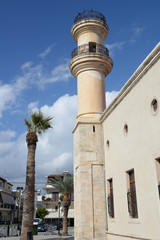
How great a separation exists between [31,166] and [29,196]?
207 centimetres

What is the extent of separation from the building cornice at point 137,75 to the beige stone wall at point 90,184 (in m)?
2.30

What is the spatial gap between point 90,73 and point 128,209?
9597 millimetres

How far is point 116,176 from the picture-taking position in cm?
1289

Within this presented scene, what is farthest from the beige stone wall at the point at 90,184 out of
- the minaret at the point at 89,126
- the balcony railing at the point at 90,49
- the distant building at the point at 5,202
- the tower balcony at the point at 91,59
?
the distant building at the point at 5,202

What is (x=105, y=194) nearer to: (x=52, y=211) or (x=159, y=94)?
(x=159, y=94)

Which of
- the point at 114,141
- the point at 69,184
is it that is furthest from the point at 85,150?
the point at 69,184

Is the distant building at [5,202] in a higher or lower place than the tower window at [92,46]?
lower

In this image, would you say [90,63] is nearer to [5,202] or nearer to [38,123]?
[38,123]

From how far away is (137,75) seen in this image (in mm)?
10914

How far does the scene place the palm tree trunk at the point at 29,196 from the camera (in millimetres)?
16406

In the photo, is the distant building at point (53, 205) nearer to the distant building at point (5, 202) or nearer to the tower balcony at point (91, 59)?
the distant building at point (5, 202)

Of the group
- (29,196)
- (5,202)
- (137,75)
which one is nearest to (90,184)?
(29,196)

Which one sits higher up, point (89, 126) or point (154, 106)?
point (89, 126)

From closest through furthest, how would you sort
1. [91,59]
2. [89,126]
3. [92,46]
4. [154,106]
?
[154,106] < [89,126] < [91,59] < [92,46]
